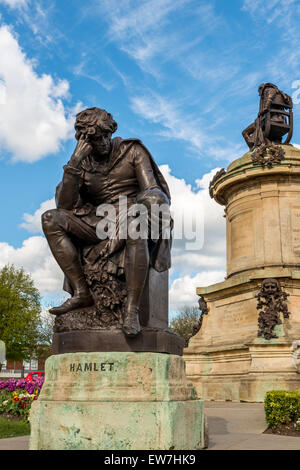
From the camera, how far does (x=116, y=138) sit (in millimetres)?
6344

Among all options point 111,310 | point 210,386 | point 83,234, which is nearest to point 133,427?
point 111,310

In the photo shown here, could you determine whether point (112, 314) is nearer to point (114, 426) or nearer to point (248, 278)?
point (114, 426)

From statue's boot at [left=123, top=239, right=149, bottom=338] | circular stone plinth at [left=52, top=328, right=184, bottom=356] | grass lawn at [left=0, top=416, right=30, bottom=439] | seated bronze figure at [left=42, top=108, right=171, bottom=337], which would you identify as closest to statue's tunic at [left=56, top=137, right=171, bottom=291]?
seated bronze figure at [left=42, top=108, right=171, bottom=337]

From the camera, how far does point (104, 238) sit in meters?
5.79

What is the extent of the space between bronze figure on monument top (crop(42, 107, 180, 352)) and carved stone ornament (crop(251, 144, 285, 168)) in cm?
1199

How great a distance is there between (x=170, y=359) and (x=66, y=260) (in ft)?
5.38

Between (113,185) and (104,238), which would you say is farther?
(113,185)

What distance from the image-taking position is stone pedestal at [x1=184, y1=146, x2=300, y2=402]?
15203mm

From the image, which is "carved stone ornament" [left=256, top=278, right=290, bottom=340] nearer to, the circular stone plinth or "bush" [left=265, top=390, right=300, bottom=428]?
"bush" [left=265, top=390, right=300, bottom=428]

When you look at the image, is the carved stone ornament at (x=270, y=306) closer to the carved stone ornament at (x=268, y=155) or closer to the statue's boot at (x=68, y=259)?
the carved stone ornament at (x=268, y=155)

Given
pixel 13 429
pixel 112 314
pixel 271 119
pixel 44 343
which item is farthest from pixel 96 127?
pixel 44 343

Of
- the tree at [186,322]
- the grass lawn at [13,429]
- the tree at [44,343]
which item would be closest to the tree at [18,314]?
the tree at [44,343]

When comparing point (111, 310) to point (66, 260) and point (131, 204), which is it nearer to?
point (66, 260)

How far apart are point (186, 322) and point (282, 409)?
161ft
